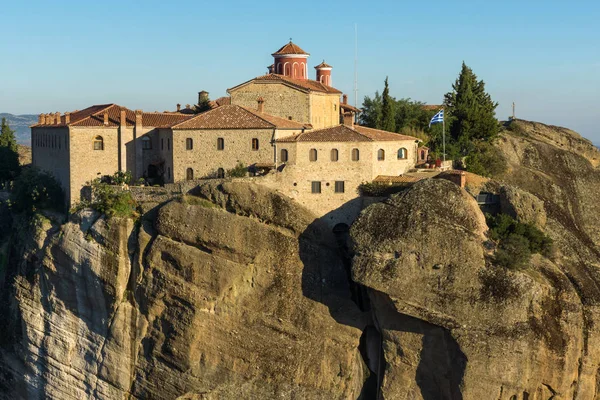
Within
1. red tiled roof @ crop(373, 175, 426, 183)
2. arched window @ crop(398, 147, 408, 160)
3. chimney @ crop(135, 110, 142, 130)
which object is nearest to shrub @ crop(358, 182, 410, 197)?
red tiled roof @ crop(373, 175, 426, 183)

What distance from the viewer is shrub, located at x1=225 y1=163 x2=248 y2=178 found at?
42.4 metres

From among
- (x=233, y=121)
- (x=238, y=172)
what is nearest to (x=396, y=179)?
(x=238, y=172)

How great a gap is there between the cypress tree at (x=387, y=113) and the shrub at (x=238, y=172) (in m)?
11.8

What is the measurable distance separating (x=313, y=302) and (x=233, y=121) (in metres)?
9.14

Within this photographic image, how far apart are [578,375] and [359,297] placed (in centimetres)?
934

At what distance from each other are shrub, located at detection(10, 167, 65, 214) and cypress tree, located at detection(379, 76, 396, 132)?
57.2 ft

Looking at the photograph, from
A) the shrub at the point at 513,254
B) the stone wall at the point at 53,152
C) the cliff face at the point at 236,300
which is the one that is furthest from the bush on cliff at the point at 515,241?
the stone wall at the point at 53,152

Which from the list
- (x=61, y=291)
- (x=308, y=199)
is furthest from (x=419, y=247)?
(x=61, y=291)

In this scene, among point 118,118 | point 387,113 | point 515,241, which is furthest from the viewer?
point 387,113

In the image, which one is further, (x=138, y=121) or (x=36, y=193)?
(x=36, y=193)

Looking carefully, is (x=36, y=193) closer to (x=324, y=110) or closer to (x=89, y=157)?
(x=89, y=157)

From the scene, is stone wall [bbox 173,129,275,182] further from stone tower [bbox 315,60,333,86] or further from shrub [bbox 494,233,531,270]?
stone tower [bbox 315,60,333,86]

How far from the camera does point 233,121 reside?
43.1 metres

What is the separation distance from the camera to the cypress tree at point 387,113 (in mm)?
51912
